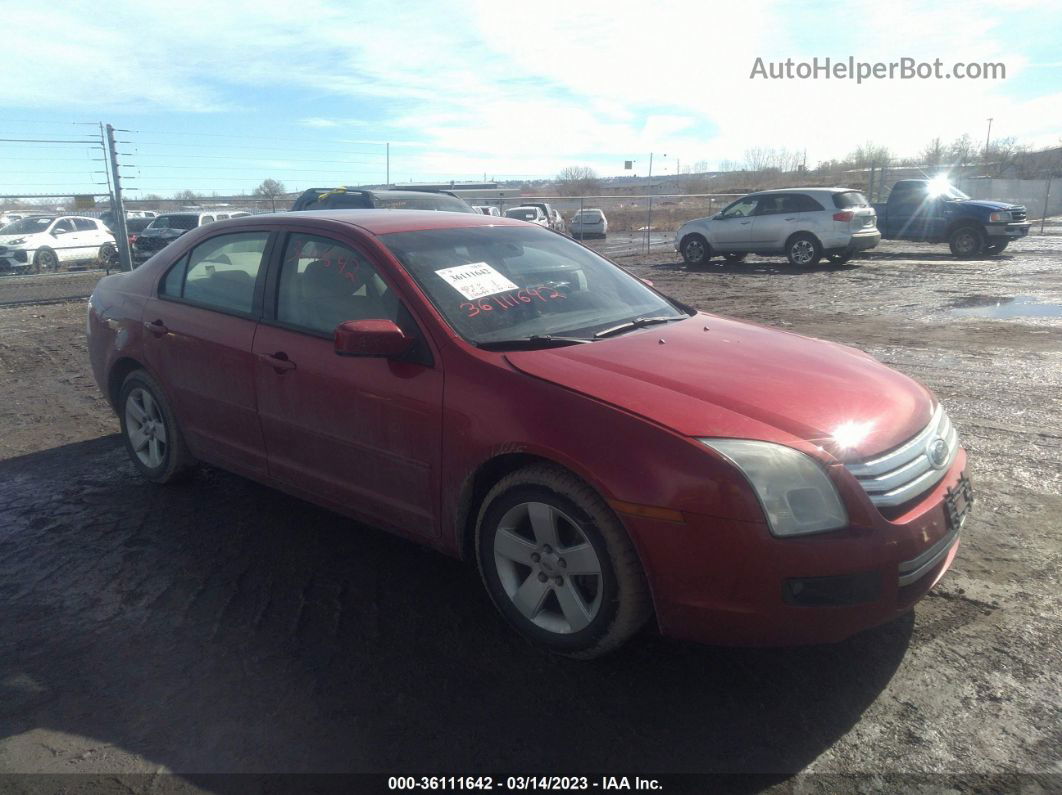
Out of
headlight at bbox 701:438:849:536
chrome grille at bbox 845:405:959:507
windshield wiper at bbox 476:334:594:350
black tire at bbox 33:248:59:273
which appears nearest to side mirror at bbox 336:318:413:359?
windshield wiper at bbox 476:334:594:350

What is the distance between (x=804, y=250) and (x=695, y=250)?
2711mm

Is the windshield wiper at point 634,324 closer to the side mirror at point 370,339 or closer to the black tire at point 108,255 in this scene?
the side mirror at point 370,339

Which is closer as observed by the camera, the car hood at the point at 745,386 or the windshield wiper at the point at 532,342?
the car hood at the point at 745,386

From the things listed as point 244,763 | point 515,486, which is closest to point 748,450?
point 515,486

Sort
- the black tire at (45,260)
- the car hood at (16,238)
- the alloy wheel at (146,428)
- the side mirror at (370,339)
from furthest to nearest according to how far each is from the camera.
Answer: the black tire at (45,260), the car hood at (16,238), the alloy wheel at (146,428), the side mirror at (370,339)

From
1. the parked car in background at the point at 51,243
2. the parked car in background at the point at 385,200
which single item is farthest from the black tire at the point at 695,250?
the parked car in background at the point at 51,243

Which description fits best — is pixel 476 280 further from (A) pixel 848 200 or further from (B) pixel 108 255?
(B) pixel 108 255

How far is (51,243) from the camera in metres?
20.8

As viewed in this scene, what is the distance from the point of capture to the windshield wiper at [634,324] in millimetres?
3648

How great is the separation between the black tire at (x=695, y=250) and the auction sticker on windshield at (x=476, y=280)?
15974 mm

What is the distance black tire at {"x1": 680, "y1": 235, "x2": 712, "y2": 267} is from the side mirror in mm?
16605

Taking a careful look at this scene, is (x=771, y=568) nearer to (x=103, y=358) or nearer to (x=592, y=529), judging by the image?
(x=592, y=529)

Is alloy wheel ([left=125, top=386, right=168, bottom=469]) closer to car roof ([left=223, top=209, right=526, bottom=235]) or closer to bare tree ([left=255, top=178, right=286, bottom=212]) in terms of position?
car roof ([left=223, top=209, right=526, bottom=235])

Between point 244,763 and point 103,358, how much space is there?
11.4 feet
